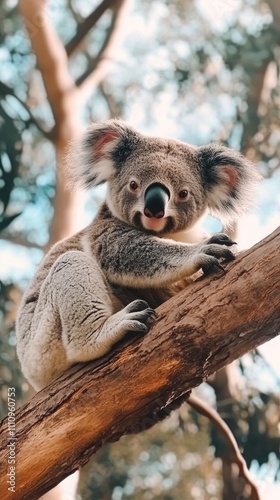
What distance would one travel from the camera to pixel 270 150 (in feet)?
28.6

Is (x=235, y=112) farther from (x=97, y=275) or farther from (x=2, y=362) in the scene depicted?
(x=97, y=275)

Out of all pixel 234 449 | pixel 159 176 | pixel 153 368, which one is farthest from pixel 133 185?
pixel 234 449

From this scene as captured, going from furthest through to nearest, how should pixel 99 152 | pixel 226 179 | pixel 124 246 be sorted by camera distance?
pixel 99 152 < pixel 226 179 < pixel 124 246

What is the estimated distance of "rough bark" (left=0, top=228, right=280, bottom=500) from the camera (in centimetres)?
257

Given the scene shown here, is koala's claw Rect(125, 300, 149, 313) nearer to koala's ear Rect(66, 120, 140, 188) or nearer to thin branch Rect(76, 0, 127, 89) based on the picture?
koala's ear Rect(66, 120, 140, 188)

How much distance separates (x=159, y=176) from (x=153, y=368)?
980mm

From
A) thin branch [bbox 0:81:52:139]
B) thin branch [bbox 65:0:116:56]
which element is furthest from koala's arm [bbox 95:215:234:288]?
thin branch [bbox 65:0:116:56]

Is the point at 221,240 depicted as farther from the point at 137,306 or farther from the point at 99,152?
the point at 99,152

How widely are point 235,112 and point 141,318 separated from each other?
675 cm

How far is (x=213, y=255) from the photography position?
2695mm

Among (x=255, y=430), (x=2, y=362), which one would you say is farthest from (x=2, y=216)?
(x=255, y=430)

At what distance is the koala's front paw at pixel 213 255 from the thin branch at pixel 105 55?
6.20 m

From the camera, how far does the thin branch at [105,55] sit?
28.7 feet

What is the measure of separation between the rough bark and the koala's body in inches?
4.0
